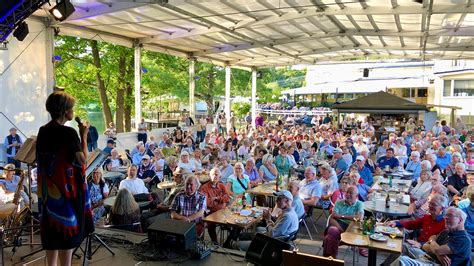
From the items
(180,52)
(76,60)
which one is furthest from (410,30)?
(76,60)

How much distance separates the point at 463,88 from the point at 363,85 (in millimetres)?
8225

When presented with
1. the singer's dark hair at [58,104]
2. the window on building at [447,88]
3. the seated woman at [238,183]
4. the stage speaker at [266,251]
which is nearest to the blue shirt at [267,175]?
the seated woman at [238,183]

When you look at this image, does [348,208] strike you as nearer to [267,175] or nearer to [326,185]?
[326,185]

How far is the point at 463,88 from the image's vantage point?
27.3 m

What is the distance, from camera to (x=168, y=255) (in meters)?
4.82

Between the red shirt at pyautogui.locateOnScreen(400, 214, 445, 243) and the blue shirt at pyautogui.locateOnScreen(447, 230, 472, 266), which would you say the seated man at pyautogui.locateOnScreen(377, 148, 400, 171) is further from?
the blue shirt at pyautogui.locateOnScreen(447, 230, 472, 266)

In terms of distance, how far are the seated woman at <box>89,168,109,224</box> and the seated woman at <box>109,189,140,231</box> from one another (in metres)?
0.55

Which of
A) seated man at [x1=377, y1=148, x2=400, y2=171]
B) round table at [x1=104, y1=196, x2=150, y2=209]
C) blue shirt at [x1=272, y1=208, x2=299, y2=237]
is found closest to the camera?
blue shirt at [x1=272, y1=208, x2=299, y2=237]

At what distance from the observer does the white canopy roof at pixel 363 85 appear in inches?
952

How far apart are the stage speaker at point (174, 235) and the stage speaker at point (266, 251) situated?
0.77m

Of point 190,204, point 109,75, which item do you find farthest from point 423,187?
point 109,75

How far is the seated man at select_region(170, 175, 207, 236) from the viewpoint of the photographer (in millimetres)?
5684

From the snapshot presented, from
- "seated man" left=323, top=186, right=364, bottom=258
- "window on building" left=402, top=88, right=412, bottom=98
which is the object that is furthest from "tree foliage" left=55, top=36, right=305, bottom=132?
"window on building" left=402, top=88, right=412, bottom=98

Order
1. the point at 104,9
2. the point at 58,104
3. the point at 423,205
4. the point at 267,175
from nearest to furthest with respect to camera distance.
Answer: the point at 58,104 → the point at 423,205 → the point at 267,175 → the point at 104,9
